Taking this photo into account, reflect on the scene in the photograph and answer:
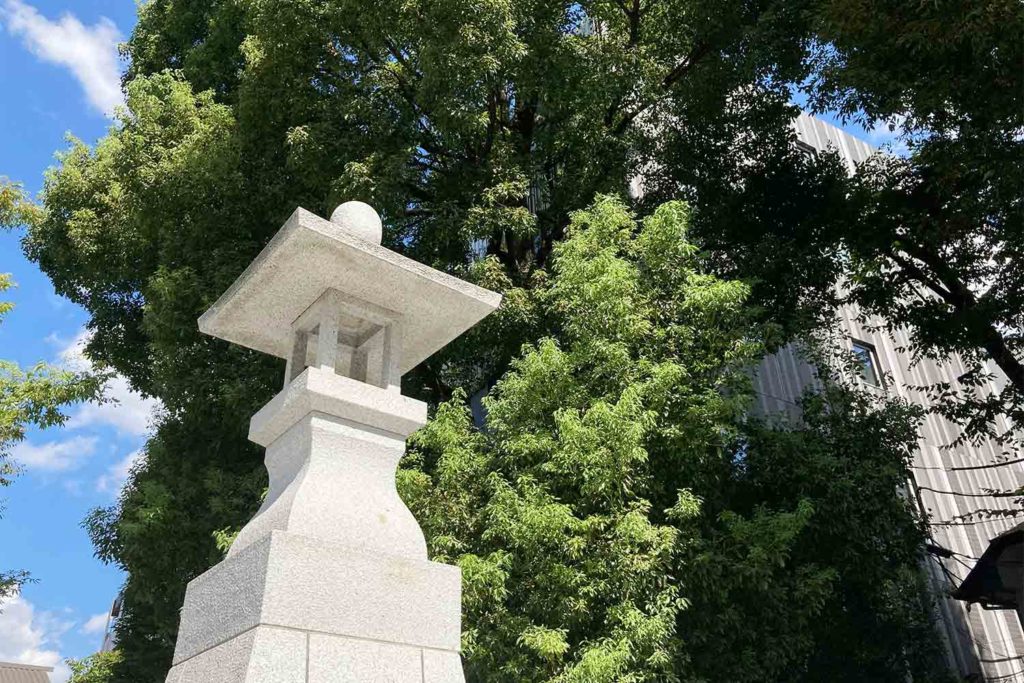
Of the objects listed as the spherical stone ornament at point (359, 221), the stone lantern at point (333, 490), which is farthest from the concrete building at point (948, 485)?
the spherical stone ornament at point (359, 221)

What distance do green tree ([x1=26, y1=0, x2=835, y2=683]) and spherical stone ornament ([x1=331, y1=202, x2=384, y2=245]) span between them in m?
4.89

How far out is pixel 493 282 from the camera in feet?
30.1

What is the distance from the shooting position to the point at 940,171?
9836 millimetres

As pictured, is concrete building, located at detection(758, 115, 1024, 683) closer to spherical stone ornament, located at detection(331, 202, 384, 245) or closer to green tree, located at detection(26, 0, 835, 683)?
green tree, located at detection(26, 0, 835, 683)

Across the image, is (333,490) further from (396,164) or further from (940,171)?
(940,171)

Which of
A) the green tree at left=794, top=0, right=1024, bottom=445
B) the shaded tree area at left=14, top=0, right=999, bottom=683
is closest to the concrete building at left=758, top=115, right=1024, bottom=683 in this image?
the green tree at left=794, top=0, right=1024, bottom=445

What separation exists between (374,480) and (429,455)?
5.00 metres

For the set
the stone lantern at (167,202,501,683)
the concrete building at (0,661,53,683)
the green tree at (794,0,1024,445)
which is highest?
the green tree at (794,0,1024,445)

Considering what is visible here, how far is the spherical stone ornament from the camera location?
4176mm

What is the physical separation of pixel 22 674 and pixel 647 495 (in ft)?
A: 68.8

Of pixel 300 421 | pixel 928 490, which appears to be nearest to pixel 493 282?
pixel 300 421

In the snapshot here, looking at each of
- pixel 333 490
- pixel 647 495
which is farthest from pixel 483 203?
pixel 333 490

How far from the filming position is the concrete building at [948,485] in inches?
523

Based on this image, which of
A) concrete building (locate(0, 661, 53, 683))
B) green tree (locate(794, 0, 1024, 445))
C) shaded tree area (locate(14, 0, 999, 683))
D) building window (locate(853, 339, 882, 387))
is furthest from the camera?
concrete building (locate(0, 661, 53, 683))
